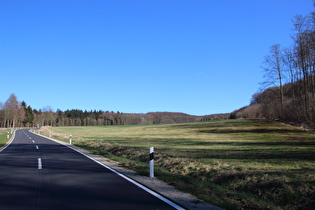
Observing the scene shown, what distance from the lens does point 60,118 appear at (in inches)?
6732

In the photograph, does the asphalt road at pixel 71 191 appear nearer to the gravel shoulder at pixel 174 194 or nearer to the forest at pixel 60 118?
the gravel shoulder at pixel 174 194

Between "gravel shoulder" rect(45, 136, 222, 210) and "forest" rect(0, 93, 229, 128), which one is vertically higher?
"forest" rect(0, 93, 229, 128)

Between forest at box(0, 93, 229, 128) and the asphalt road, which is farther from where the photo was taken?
forest at box(0, 93, 229, 128)

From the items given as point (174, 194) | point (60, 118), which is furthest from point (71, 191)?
point (60, 118)

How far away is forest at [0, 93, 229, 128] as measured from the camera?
98081mm

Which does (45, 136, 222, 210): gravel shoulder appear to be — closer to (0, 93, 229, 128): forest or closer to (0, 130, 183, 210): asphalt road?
(0, 130, 183, 210): asphalt road

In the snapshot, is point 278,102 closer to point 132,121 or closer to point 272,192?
point 272,192

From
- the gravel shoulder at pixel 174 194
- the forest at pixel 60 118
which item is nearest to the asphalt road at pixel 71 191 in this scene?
the gravel shoulder at pixel 174 194

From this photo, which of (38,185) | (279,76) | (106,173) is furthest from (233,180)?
(279,76)

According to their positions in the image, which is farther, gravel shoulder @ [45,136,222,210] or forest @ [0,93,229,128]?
forest @ [0,93,229,128]

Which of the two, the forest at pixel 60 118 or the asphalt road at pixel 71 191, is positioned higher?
the forest at pixel 60 118

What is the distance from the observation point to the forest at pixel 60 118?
9808cm

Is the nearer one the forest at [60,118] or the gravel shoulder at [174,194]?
the gravel shoulder at [174,194]

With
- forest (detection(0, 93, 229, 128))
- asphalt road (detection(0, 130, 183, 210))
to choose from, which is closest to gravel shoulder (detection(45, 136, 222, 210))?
asphalt road (detection(0, 130, 183, 210))
